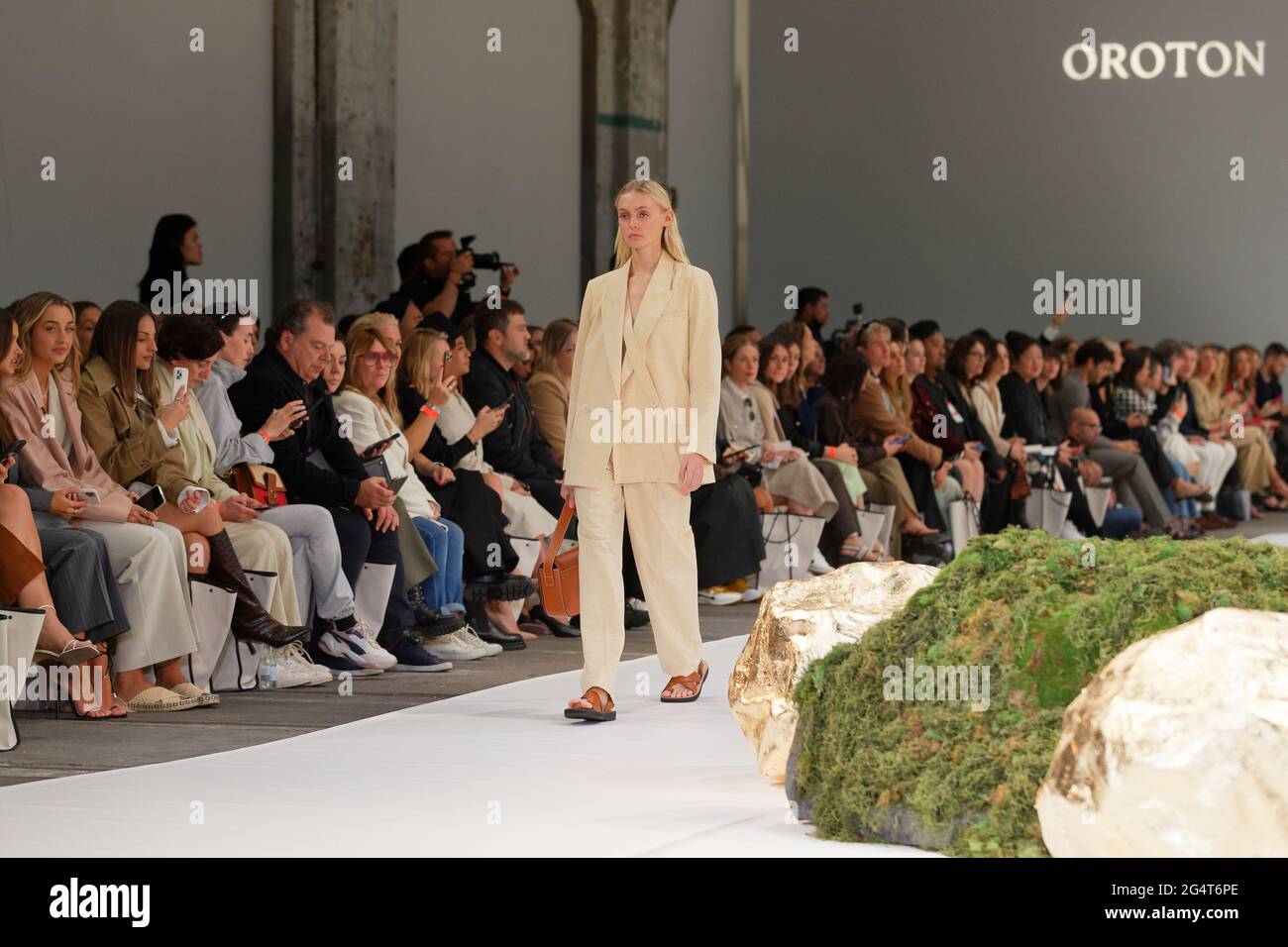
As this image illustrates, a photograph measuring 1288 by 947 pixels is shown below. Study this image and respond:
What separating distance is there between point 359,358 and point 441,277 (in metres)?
1.94

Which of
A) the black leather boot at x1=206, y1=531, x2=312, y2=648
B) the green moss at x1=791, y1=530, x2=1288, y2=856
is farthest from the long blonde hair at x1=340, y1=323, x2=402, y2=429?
the green moss at x1=791, y1=530, x2=1288, y2=856

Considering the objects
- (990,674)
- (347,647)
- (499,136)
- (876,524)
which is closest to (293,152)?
(499,136)

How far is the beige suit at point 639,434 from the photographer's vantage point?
201 inches

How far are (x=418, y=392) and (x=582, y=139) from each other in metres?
5.47

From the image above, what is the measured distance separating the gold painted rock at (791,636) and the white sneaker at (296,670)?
217 cm

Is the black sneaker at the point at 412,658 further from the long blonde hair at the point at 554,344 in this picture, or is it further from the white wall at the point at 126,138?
the white wall at the point at 126,138

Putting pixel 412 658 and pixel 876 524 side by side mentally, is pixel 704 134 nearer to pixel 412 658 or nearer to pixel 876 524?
pixel 876 524

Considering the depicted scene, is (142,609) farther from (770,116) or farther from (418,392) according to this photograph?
(770,116)

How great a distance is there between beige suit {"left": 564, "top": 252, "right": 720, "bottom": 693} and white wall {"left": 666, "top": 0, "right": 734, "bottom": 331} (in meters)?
8.24

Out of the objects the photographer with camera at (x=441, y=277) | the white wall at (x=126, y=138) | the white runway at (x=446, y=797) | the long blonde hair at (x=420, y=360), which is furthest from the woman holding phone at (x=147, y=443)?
the photographer with camera at (x=441, y=277)

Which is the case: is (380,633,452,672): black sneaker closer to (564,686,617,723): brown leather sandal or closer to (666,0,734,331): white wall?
(564,686,617,723): brown leather sandal

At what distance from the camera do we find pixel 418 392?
725 centimetres

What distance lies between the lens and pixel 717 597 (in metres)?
8.62
